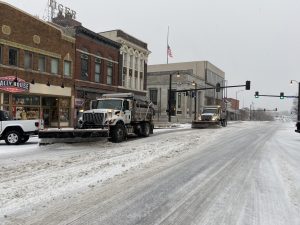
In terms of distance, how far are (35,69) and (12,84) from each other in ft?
10.7

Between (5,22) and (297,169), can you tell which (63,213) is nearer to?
(297,169)

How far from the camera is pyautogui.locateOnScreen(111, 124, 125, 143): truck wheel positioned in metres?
20.1

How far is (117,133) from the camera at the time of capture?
20.2 m

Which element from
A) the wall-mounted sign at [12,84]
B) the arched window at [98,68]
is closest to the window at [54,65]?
the wall-mounted sign at [12,84]

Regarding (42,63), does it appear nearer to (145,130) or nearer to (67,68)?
(67,68)

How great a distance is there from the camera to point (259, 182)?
930 centimetres

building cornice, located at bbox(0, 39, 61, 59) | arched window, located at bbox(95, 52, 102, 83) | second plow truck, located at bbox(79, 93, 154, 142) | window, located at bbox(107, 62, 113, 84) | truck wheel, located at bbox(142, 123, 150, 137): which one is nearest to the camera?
second plow truck, located at bbox(79, 93, 154, 142)

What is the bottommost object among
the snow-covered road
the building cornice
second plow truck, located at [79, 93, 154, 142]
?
the snow-covered road

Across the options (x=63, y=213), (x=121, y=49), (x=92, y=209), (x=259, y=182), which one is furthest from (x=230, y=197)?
(x=121, y=49)

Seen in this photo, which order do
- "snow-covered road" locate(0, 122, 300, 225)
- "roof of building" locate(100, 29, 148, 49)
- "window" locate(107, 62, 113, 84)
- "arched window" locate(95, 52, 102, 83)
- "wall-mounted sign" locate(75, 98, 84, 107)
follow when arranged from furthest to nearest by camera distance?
1. "roof of building" locate(100, 29, 148, 49)
2. "window" locate(107, 62, 113, 84)
3. "arched window" locate(95, 52, 102, 83)
4. "wall-mounted sign" locate(75, 98, 84, 107)
5. "snow-covered road" locate(0, 122, 300, 225)

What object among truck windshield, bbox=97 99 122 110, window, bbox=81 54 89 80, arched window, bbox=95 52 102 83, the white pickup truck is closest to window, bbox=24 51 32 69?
window, bbox=81 54 89 80

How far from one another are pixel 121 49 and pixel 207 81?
52.5 m

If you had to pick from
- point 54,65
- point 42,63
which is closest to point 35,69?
point 42,63

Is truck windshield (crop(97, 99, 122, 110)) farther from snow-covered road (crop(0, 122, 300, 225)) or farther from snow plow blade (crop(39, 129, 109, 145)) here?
snow-covered road (crop(0, 122, 300, 225))
